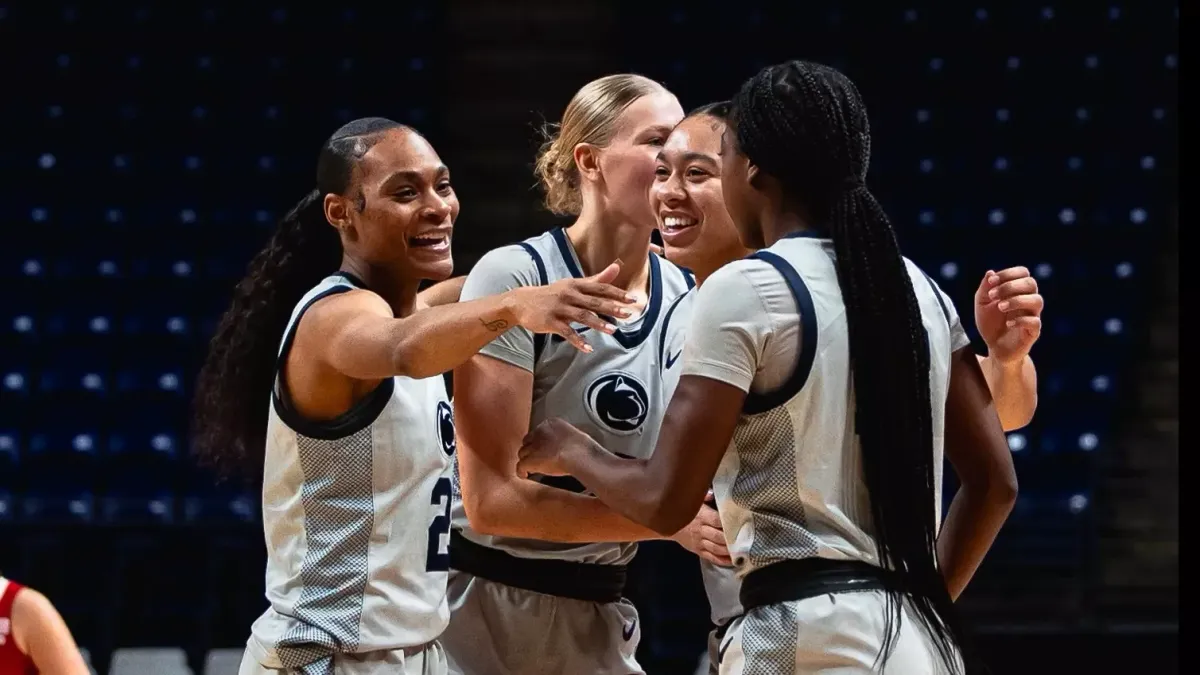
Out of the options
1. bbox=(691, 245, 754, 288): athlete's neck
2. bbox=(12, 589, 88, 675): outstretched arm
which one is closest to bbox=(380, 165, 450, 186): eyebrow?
bbox=(691, 245, 754, 288): athlete's neck

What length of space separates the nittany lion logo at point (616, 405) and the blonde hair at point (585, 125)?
53 cm

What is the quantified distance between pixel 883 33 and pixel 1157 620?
12.8 feet

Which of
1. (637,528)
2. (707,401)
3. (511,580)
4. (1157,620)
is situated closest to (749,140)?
(707,401)

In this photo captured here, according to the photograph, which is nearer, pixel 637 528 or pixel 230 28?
pixel 637 528

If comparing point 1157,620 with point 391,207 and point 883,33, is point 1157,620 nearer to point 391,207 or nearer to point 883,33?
point 883,33

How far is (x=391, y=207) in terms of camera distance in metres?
2.77

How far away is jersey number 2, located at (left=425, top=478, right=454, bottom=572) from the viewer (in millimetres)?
2693

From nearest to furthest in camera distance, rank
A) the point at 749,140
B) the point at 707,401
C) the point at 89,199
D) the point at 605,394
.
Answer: the point at 707,401
the point at 749,140
the point at 605,394
the point at 89,199

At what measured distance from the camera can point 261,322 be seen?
2.92 metres

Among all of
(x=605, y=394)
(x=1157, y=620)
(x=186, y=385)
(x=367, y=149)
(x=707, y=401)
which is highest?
(x=367, y=149)

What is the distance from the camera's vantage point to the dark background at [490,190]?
6750 millimetres

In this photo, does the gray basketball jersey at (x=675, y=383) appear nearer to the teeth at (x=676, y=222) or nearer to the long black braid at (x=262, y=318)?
the teeth at (x=676, y=222)

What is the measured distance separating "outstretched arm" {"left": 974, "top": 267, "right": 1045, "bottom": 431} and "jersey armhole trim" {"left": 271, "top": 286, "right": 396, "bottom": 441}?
1029mm

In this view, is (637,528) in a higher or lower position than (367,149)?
lower
